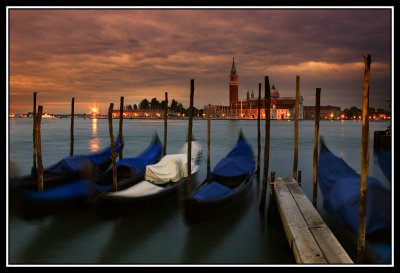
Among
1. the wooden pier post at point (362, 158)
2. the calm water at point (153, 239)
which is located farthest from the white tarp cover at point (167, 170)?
the wooden pier post at point (362, 158)

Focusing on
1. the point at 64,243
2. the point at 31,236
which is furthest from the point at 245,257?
the point at 31,236

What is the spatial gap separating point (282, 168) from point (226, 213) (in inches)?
358

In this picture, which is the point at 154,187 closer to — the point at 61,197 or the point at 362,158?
the point at 61,197

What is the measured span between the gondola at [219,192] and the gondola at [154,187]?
2.38ft

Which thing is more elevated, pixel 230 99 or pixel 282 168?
pixel 230 99

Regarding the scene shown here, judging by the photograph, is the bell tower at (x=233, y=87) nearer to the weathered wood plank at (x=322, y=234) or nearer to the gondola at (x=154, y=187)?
the gondola at (x=154, y=187)

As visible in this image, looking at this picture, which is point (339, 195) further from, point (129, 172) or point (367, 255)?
point (129, 172)

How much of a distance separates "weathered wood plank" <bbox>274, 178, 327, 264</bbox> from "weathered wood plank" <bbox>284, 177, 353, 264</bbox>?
6 cm

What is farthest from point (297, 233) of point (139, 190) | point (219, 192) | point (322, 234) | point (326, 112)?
point (326, 112)

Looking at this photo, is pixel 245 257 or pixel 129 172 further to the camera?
pixel 129 172

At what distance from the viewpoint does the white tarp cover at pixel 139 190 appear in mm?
6894

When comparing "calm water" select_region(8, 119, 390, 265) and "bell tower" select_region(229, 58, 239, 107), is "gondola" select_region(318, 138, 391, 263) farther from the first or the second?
"bell tower" select_region(229, 58, 239, 107)

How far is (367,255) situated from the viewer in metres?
5.23

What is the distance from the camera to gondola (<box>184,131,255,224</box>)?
21.5ft
